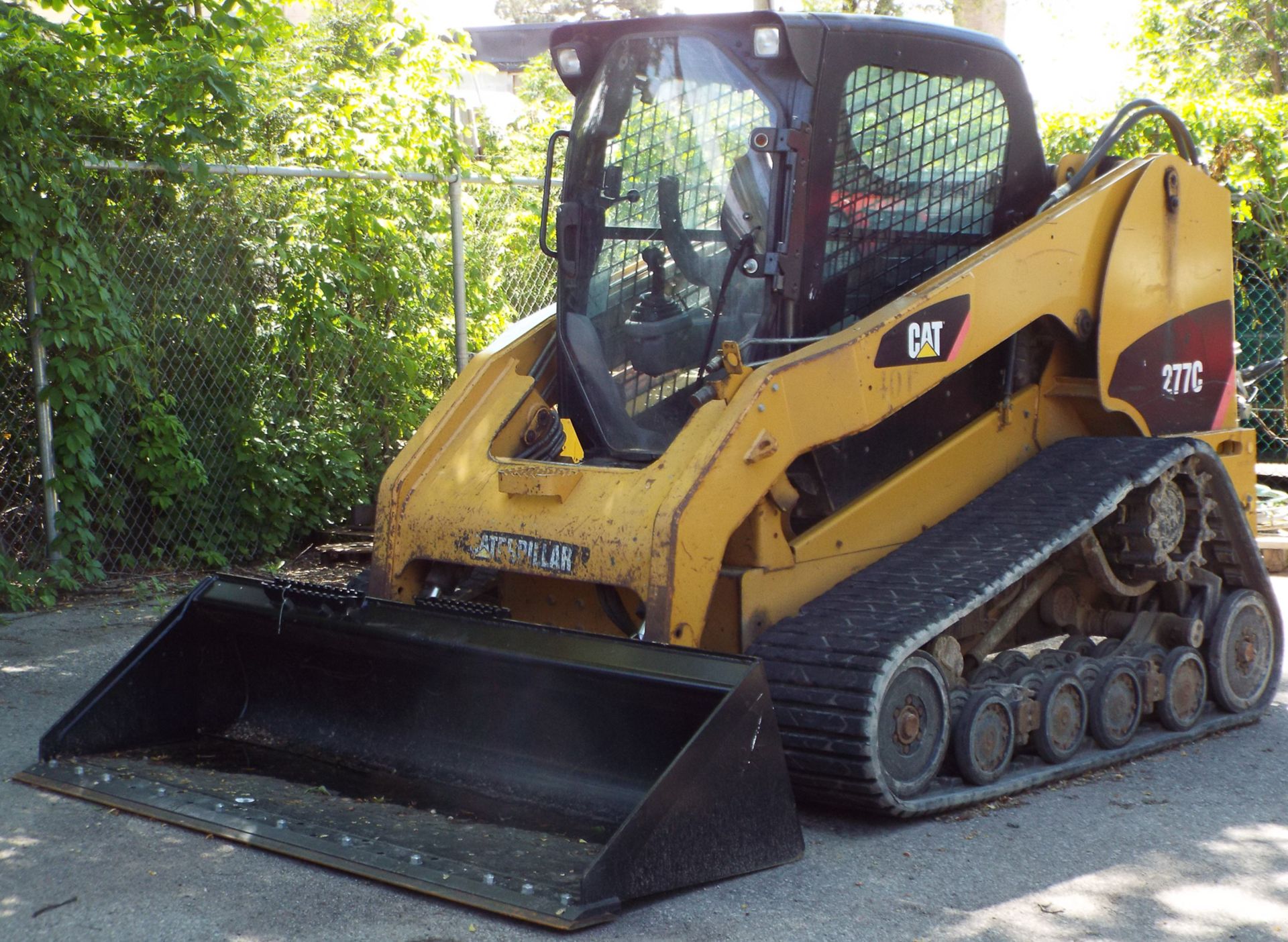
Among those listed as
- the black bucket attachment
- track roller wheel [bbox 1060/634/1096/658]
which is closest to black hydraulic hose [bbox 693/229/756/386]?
the black bucket attachment

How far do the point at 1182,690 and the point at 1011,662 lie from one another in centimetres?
86

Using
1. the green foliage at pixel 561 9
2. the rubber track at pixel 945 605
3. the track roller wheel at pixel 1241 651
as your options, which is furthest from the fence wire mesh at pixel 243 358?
the green foliage at pixel 561 9

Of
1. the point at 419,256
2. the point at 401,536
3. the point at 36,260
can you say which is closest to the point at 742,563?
the point at 401,536

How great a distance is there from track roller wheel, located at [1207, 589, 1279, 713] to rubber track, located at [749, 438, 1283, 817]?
1.9 inches

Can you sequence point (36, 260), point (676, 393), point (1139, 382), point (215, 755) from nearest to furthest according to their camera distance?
point (215, 755)
point (676, 393)
point (1139, 382)
point (36, 260)

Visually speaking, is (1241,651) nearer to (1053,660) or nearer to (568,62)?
(1053,660)

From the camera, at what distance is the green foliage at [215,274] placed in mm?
7438

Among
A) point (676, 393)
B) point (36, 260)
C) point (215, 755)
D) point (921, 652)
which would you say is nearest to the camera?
point (921, 652)

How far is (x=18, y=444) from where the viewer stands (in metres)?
7.62

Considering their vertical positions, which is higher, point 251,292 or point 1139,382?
point 251,292

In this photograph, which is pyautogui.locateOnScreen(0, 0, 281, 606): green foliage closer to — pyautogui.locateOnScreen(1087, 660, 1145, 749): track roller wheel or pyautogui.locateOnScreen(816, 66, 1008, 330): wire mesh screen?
pyautogui.locateOnScreen(816, 66, 1008, 330): wire mesh screen

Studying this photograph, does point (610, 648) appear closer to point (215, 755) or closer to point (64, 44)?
point (215, 755)

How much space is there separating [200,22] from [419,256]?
182 cm

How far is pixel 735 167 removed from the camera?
5.05m
